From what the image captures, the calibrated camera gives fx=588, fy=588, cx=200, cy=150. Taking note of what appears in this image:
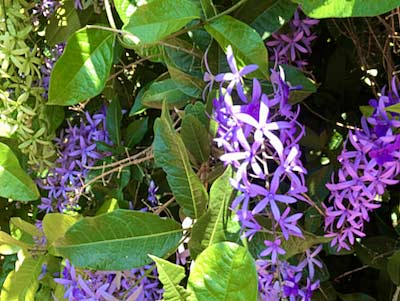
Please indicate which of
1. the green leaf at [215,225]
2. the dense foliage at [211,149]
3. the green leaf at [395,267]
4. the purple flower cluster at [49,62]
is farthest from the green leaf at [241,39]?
the purple flower cluster at [49,62]

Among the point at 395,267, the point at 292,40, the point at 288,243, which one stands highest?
the point at 292,40

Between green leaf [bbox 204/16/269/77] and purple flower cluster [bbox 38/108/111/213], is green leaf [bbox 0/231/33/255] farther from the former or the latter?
green leaf [bbox 204/16/269/77]

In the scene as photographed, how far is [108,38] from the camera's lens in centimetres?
52

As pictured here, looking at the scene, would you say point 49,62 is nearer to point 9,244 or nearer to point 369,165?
point 9,244

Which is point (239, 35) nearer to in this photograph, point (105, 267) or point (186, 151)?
point (186, 151)

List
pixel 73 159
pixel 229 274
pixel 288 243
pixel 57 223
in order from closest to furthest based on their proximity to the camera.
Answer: pixel 229 274 < pixel 288 243 < pixel 57 223 < pixel 73 159

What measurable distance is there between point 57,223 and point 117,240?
0.60 feet

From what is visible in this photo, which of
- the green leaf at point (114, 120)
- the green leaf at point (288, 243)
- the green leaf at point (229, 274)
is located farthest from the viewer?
the green leaf at point (114, 120)

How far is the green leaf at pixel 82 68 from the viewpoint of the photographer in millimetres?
505

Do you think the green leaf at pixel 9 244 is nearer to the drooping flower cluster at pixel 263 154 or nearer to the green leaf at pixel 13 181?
the green leaf at pixel 13 181

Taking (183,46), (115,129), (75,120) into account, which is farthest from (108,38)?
(75,120)

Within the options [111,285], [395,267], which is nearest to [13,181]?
[111,285]

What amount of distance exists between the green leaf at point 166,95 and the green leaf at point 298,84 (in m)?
0.10

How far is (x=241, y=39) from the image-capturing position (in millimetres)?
446
